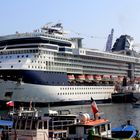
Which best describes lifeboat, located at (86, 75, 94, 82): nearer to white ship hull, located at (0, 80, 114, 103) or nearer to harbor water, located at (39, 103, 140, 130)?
white ship hull, located at (0, 80, 114, 103)

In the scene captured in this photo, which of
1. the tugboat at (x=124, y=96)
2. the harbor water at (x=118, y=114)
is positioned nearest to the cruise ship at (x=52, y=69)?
the tugboat at (x=124, y=96)

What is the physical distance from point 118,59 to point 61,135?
65.6 metres

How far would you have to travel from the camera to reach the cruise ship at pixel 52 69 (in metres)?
59.3

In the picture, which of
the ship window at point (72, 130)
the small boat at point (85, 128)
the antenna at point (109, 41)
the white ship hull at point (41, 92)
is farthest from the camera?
the antenna at point (109, 41)

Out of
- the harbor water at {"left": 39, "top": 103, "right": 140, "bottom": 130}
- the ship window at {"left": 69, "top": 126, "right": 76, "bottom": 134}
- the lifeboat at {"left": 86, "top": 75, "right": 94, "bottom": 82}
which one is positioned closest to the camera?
the ship window at {"left": 69, "top": 126, "right": 76, "bottom": 134}

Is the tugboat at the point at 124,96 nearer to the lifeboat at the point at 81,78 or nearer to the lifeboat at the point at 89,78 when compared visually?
the lifeboat at the point at 89,78

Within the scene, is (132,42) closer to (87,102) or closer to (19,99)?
(87,102)

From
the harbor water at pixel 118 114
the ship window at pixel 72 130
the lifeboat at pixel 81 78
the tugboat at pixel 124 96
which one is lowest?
the harbor water at pixel 118 114

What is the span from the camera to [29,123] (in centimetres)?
1786

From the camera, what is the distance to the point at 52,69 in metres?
64.3

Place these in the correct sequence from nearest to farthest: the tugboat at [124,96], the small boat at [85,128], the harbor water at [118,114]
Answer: the small boat at [85,128] → the harbor water at [118,114] → the tugboat at [124,96]

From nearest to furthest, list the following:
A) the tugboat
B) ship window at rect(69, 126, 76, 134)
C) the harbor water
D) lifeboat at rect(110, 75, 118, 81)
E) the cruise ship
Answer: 1. ship window at rect(69, 126, 76, 134)
2. the harbor water
3. the cruise ship
4. the tugboat
5. lifeboat at rect(110, 75, 118, 81)

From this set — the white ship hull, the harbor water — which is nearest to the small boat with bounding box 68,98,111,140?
the harbor water

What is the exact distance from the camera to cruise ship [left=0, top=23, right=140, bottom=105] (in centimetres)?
5928
